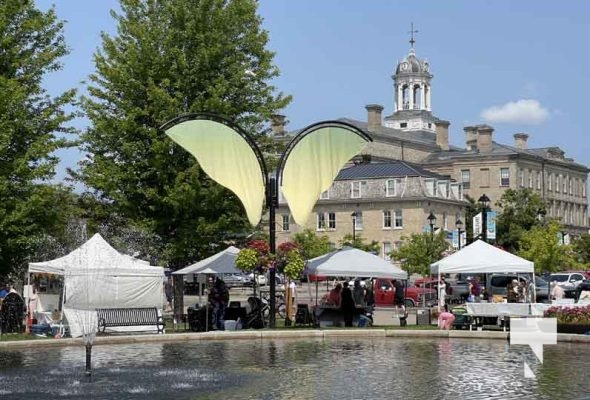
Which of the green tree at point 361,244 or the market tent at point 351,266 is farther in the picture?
the green tree at point 361,244

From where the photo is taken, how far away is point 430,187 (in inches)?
3932

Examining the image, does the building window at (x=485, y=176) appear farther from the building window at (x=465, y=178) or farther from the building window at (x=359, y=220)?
the building window at (x=359, y=220)

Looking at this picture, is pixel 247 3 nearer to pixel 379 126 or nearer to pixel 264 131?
pixel 264 131

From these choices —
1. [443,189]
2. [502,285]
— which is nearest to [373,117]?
[443,189]

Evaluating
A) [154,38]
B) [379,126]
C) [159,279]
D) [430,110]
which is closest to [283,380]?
[159,279]

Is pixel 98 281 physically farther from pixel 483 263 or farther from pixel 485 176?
pixel 485 176

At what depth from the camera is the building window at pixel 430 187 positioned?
99438 millimetres

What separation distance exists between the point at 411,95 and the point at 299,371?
15858 cm

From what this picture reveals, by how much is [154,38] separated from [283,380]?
971 inches

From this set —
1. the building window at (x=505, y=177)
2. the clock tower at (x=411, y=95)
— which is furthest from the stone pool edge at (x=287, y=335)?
the clock tower at (x=411, y=95)

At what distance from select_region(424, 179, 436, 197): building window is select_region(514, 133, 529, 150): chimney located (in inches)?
1439

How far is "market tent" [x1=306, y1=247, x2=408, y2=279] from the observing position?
33656mm

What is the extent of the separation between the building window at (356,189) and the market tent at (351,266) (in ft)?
219

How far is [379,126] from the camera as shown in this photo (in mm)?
131375
